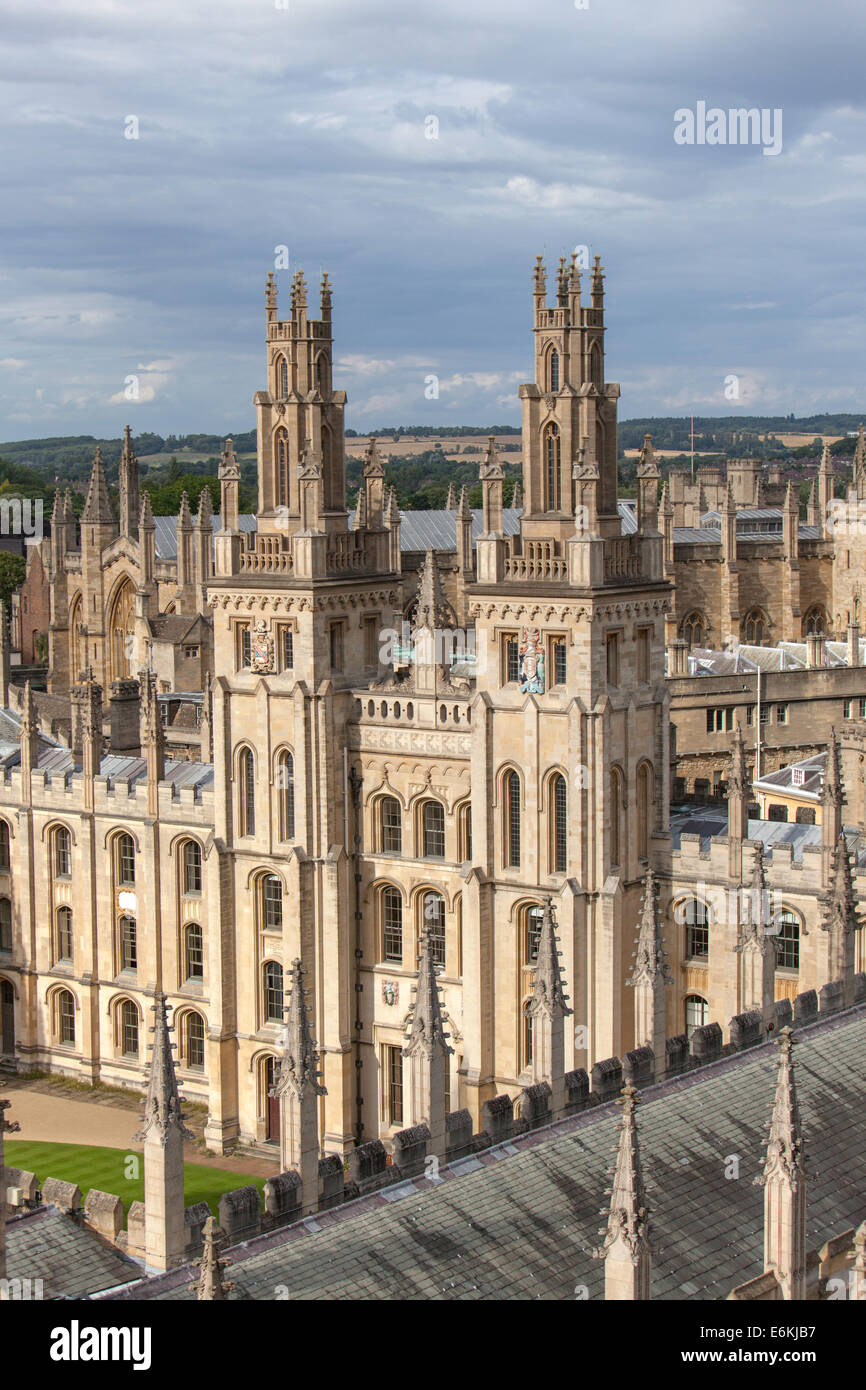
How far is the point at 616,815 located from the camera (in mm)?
44469

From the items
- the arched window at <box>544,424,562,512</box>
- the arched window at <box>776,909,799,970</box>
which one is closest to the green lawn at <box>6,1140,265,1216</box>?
the arched window at <box>776,909,799,970</box>

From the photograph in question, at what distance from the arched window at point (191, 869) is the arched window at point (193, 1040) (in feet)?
10.6

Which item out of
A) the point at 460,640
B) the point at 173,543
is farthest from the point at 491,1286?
the point at 173,543

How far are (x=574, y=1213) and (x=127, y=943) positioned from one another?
3032cm

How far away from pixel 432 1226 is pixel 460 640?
133 feet

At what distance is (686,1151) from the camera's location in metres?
27.8

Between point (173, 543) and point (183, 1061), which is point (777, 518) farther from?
point (183, 1061)

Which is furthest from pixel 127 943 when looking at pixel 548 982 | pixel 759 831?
pixel 548 982

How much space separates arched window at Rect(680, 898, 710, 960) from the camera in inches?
1778

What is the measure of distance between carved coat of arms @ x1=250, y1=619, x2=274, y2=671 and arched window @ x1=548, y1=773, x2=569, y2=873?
8.62 metres

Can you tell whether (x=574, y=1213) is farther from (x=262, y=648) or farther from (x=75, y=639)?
(x=75, y=639)

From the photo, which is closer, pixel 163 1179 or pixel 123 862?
pixel 163 1179
